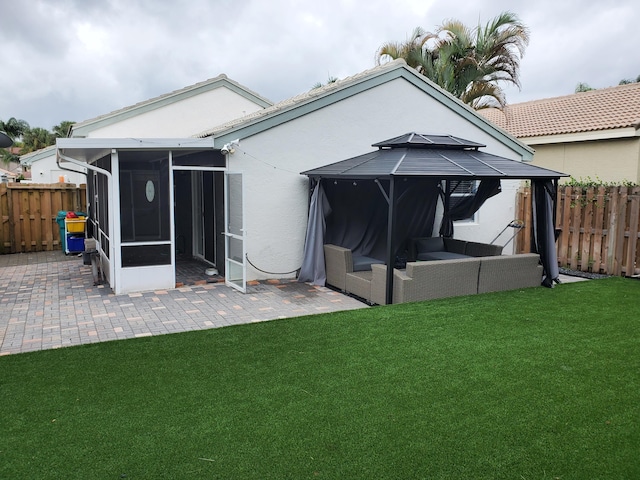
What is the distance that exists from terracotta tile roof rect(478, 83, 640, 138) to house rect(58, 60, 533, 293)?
5.18 metres

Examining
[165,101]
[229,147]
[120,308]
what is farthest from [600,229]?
[165,101]

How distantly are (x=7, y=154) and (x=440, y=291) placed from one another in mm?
55325

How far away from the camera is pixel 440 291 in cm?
805

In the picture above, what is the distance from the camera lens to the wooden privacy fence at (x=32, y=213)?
43.8 feet

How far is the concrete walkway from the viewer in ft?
20.6

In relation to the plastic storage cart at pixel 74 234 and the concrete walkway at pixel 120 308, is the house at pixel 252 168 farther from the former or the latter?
the plastic storage cart at pixel 74 234

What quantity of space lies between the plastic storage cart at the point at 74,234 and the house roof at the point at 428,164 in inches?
270

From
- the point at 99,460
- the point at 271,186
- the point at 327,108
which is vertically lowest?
the point at 99,460

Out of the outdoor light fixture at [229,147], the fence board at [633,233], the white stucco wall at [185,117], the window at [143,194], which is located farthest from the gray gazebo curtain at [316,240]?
the white stucco wall at [185,117]

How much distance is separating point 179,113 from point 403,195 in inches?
384

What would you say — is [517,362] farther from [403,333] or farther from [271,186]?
[271,186]

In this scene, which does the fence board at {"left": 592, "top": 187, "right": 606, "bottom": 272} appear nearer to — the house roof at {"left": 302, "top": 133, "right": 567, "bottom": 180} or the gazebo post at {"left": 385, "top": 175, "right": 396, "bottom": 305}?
the house roof at {"left": 302, "top": 133, "right": 567, "bottom": 180}

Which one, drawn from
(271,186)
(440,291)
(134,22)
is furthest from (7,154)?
(440,291)

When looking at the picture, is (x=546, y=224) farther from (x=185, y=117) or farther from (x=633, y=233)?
(x=185, y=117)
